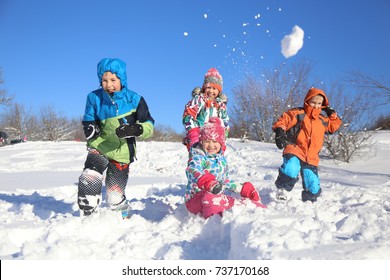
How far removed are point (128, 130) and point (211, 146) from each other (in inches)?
40.1

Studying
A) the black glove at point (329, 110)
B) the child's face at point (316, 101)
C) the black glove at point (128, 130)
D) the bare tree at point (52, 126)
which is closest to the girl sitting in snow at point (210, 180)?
the black glove at point (128, 130)

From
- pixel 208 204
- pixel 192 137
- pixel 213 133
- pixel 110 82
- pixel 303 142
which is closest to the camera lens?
pixel 208 204

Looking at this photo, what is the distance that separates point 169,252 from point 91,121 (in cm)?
176

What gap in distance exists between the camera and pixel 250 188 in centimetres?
391

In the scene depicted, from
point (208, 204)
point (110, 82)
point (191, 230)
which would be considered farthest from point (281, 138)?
point (110, 82)

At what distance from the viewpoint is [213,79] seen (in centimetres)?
484

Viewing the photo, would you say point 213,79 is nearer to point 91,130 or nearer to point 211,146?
point 211,146

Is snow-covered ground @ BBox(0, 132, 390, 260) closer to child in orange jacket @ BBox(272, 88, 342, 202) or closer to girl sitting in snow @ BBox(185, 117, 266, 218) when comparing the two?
girl sitting in snow @ BBox(185, 117, 266, 218)

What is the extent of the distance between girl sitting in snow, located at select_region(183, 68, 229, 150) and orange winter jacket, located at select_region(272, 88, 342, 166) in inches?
30.1

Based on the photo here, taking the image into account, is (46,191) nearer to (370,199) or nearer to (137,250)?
(137,250)

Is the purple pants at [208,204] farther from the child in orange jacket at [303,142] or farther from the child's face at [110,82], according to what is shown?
the child's face at [110,82]

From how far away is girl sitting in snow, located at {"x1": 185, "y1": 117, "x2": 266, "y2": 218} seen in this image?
3463 mm

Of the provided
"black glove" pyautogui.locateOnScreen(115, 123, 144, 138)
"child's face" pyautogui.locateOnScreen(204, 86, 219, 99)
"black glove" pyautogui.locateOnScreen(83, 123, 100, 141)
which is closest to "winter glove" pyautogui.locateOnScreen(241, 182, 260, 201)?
"black glove" pyautogui.locateOnScreen(115, 123, 144, 138)

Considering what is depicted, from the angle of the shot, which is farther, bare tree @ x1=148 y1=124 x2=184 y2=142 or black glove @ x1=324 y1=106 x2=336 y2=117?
bare tree @ x1=148 y1=124 x2=184 y2=142
